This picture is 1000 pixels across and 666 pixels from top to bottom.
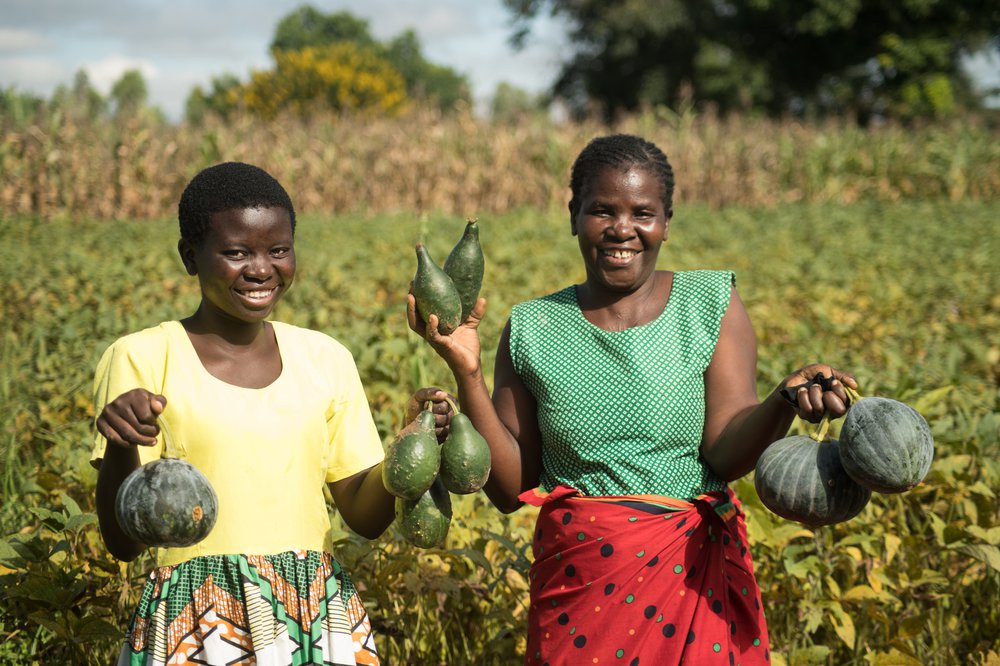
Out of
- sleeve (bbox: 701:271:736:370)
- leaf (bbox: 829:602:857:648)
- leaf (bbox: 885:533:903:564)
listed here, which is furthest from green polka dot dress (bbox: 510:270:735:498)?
leaf (bbox: 885:533:903:564)

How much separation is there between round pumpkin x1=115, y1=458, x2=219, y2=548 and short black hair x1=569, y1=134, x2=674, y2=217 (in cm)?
101

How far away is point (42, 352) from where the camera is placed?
4.46 metres

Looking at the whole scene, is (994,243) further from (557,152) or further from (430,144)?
(430,144)

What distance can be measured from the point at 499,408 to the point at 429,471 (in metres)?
0.50

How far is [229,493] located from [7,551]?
1.04 m

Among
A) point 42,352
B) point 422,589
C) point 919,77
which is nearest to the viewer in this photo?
point 422,589

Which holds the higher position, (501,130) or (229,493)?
(501,130)

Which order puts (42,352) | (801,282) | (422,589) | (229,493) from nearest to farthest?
(229,493) < (422,589) < (42,352) < (801,282)

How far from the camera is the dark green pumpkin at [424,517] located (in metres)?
1.81

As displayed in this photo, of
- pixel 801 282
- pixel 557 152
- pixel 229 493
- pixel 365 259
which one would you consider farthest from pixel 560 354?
pixel 557 152

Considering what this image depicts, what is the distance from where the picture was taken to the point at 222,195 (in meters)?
1.82

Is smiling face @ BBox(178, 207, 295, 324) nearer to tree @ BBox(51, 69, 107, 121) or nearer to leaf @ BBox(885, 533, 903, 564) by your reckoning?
leaf @ BBox(885, 533, 903, 564)

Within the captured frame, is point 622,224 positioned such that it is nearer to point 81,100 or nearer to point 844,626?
point 844,626

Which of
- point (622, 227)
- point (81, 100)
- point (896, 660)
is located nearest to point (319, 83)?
point (81, 100)
